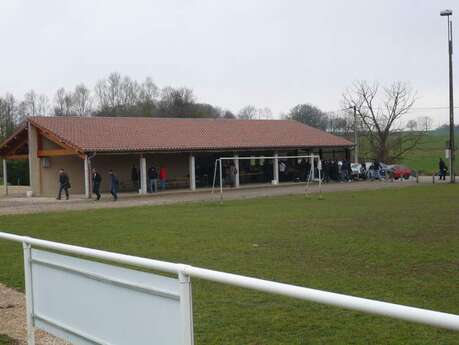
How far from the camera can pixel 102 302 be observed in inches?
172

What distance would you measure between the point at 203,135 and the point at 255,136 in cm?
413

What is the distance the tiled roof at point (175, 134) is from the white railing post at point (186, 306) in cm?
3065

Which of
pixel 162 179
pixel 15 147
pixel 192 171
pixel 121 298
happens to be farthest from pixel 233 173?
pixel 121 298

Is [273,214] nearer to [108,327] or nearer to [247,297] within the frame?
[247,297]

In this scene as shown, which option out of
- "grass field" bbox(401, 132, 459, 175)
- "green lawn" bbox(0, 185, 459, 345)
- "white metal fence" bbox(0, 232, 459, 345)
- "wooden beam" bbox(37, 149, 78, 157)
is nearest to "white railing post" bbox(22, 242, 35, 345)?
"white metal fence" bbox(0, 232, 459, 345)

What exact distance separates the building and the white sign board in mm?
28718

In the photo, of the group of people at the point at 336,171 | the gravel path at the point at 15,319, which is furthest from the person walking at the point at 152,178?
the gravel path at the point at 15,319

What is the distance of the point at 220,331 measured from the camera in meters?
6.45

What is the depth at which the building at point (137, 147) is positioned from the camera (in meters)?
35.9

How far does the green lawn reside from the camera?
21.2 feet

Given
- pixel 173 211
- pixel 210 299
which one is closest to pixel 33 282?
pixel 210 299

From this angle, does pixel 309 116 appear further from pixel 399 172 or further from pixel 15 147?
pixel 15 147

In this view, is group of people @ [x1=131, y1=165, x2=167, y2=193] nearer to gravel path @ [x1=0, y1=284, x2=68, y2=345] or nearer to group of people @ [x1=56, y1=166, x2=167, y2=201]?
group of people @ [x1=56, y1=166, x2=167, y2=201]

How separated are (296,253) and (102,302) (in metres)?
7.81
